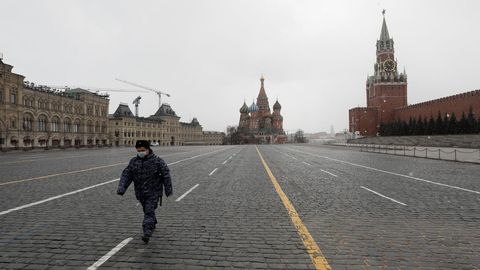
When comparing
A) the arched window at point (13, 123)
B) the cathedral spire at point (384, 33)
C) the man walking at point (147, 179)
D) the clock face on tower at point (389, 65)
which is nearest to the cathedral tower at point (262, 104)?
the cathedral spire at point (384, 33)

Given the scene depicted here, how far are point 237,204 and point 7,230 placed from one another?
4.84 meters

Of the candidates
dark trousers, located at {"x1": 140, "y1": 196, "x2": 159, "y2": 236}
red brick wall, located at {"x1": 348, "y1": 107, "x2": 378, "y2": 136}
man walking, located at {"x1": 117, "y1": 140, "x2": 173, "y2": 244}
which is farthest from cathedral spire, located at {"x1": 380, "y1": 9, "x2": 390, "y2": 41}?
dark trousers, located at {"x1": 140, "y1": 196, "x2": 159, "y2": 236}

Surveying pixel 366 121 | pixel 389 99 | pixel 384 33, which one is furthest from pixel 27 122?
pixel 384 33

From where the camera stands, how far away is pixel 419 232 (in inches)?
233

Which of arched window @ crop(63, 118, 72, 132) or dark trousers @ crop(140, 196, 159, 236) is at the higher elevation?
arched window @ crop(63, 118, 72, 132)

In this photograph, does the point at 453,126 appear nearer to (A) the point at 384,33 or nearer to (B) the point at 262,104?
(A) the point at 384,33

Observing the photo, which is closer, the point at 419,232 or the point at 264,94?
the point at 419,232

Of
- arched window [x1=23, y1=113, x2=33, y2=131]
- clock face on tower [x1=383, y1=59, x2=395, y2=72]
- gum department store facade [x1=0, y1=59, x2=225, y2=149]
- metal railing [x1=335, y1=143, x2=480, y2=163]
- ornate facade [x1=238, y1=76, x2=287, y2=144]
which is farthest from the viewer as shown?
ornate facade [x1=238, y1=76, x2=287, y2=144]

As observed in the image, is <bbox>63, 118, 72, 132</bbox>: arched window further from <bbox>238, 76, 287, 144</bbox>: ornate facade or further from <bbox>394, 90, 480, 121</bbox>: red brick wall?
<bbox>238, 76, 287, 144</bbox>: ornate facade

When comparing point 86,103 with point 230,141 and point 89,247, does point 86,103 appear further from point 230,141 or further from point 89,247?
point 230,141

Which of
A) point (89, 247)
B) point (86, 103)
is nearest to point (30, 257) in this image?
point (89, 247)

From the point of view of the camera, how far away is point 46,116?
58438mm

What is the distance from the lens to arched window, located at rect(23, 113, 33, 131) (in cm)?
5278

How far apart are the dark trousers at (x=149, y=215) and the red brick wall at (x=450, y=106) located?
77.3 metres
